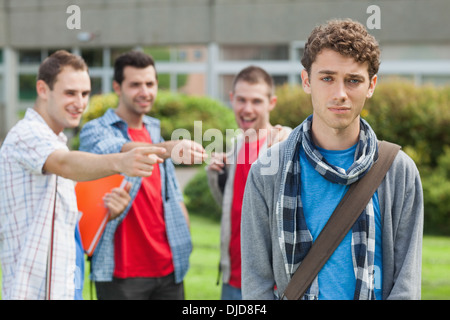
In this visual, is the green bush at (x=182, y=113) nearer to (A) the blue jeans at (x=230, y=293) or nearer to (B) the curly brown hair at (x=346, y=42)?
(A) the blue jeans at (x=230, y=293)

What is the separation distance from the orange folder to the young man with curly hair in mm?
1646

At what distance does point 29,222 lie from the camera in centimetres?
311

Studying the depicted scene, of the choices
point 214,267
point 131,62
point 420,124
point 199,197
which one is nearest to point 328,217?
point 131,62

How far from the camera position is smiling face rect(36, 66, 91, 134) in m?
3.38

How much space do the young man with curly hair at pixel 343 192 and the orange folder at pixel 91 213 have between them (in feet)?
5.40

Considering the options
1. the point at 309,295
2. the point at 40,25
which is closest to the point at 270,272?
the point at 309,295

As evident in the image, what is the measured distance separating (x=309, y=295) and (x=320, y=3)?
19539 mm

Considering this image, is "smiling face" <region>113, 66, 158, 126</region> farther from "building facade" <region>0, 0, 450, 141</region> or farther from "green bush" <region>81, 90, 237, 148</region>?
"building facade" <region>0, 0, 450, 141</region>

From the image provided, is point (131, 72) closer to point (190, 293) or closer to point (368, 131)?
→ point (368, 131)

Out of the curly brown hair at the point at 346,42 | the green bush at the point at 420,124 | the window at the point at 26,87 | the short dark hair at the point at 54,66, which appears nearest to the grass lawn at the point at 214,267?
the green bush at the point at 420,124

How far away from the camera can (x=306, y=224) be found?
2244 mm

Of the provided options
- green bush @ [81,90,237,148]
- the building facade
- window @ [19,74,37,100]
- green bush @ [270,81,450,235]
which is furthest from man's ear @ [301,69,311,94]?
window @ [19,74,37,100]

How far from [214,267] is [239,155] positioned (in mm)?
3658

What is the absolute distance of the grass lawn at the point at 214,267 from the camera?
20.2ft
